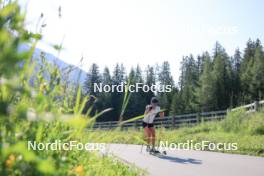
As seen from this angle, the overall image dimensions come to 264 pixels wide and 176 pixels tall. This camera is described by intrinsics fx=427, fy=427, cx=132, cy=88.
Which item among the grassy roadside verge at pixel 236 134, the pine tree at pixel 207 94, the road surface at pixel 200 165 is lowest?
the road surface at pixel 200 165

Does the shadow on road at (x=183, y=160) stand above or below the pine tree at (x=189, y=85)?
below

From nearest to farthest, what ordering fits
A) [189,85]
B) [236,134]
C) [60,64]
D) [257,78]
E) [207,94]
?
[60,64], [236,134], [257,78], [207,94], [189,85]

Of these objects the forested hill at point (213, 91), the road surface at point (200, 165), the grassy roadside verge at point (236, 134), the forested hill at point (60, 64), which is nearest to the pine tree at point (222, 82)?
the forested hill at point (213, 91)

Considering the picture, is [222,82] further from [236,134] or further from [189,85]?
[236,134]

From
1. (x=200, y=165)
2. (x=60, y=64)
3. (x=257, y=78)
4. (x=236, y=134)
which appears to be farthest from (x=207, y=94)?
(x=60, y=64)

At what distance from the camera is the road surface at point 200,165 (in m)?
8.50

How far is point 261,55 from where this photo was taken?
7894 cm

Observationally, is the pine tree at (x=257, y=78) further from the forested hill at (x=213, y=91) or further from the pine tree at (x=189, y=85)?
the pine tree at (x=189, y=85)

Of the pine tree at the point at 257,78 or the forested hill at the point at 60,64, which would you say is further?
the pine tree at the point at 257,78

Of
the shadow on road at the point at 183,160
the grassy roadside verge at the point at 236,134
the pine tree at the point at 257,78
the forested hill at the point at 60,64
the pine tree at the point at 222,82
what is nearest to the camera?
the forested hill at the point at 60,64

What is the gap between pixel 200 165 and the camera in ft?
31.8

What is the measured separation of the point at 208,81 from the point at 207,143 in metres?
71.8

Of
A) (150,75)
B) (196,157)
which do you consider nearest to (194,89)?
(150,75)

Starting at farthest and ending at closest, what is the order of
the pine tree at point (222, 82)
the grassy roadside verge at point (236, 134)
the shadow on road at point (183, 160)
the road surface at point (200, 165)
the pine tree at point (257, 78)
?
the pine tree at point (222, 82), the pine tree at point (257, 78), the grassy roadside verge at point (236, 134), the shadow on road at point (183, 160), the road surface at point (200, 165)
